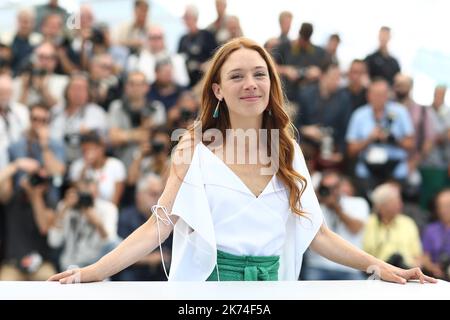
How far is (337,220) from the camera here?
18.1 feet

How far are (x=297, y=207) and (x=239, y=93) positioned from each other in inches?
16.2

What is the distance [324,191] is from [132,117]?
61.2 inches

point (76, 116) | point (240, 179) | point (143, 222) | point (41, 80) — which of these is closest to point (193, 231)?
point (240, 179)

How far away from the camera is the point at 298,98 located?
6016 mm

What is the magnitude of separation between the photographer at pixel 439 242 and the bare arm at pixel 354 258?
3.19 metres

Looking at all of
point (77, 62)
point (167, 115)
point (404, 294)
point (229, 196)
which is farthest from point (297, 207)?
point (77, 62)

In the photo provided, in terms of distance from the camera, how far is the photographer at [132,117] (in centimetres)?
580

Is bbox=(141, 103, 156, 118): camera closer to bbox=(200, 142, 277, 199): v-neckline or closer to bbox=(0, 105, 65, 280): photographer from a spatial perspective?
A: bbox=(0, 105, 65, 280): photographer

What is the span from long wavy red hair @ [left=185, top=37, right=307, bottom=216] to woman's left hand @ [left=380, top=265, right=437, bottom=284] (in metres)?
0.38

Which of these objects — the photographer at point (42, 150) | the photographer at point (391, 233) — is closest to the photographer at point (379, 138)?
the photographer at point (391, 233)

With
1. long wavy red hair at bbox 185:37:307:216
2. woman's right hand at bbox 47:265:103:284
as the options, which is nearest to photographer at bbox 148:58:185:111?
long wavy red hair at bbox 185:37:307:216

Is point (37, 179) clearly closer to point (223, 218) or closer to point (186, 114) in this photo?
point (186, 114)

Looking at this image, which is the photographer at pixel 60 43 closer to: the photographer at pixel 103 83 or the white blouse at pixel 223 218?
the photographer at pixel 103 83

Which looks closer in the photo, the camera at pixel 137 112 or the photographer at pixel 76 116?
the photographer at pixel 76 116
